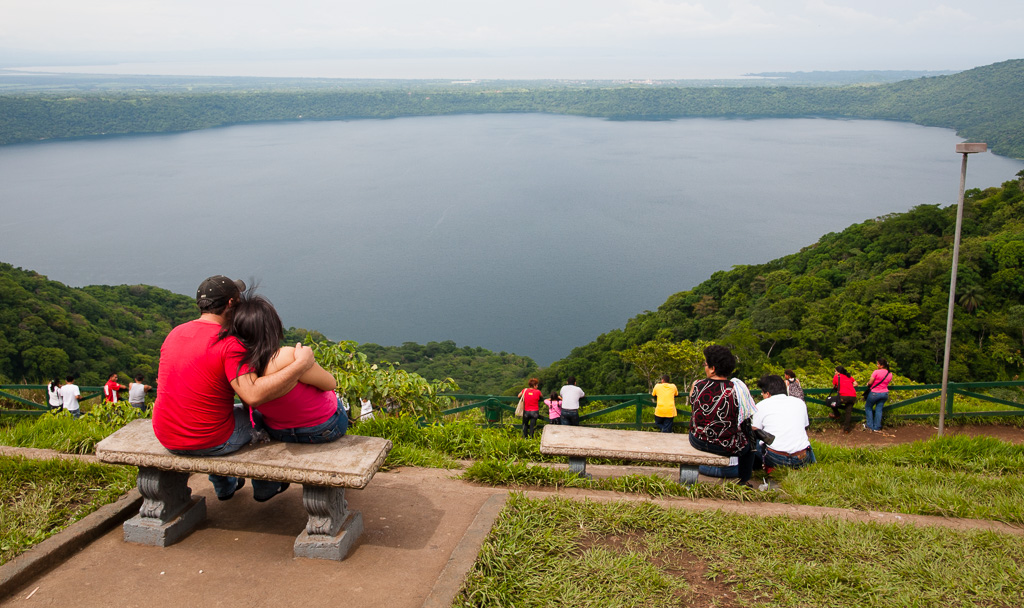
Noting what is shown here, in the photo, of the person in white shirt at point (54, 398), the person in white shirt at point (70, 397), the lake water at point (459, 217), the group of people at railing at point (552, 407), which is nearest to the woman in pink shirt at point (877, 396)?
the group of people at railing at point (552, 407)

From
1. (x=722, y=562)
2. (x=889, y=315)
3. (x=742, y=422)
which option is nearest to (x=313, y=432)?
(x=722, y=562)

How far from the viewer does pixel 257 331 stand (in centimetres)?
334

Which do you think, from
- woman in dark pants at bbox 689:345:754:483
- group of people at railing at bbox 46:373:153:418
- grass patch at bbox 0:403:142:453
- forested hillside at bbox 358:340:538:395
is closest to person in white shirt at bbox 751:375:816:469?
woman in dark pants at bbox 689:345:754:483

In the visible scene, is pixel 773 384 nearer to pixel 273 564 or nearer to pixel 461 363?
pixel 273 564

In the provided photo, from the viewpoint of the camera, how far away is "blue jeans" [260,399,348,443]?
3655 mm

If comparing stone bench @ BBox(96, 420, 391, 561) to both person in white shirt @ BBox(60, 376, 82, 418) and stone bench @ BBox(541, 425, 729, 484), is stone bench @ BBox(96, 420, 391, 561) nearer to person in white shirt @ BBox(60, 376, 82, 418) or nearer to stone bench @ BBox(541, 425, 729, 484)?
stone bench @ BBox(541, 425, 729, 484)

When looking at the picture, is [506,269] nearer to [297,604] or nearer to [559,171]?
[559,171]

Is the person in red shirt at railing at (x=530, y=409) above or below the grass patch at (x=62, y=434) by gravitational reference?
below

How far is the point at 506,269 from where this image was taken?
74250mm

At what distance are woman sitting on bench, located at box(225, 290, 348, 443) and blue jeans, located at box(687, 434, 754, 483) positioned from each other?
239cm

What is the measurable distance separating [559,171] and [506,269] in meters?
51.9

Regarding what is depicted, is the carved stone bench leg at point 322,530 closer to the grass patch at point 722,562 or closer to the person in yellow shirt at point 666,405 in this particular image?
the grass patch at point 722,562

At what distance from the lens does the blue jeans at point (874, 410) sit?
904 cm

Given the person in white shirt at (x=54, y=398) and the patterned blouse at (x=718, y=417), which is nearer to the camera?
the patterned blouse at (x=718, y=417)
